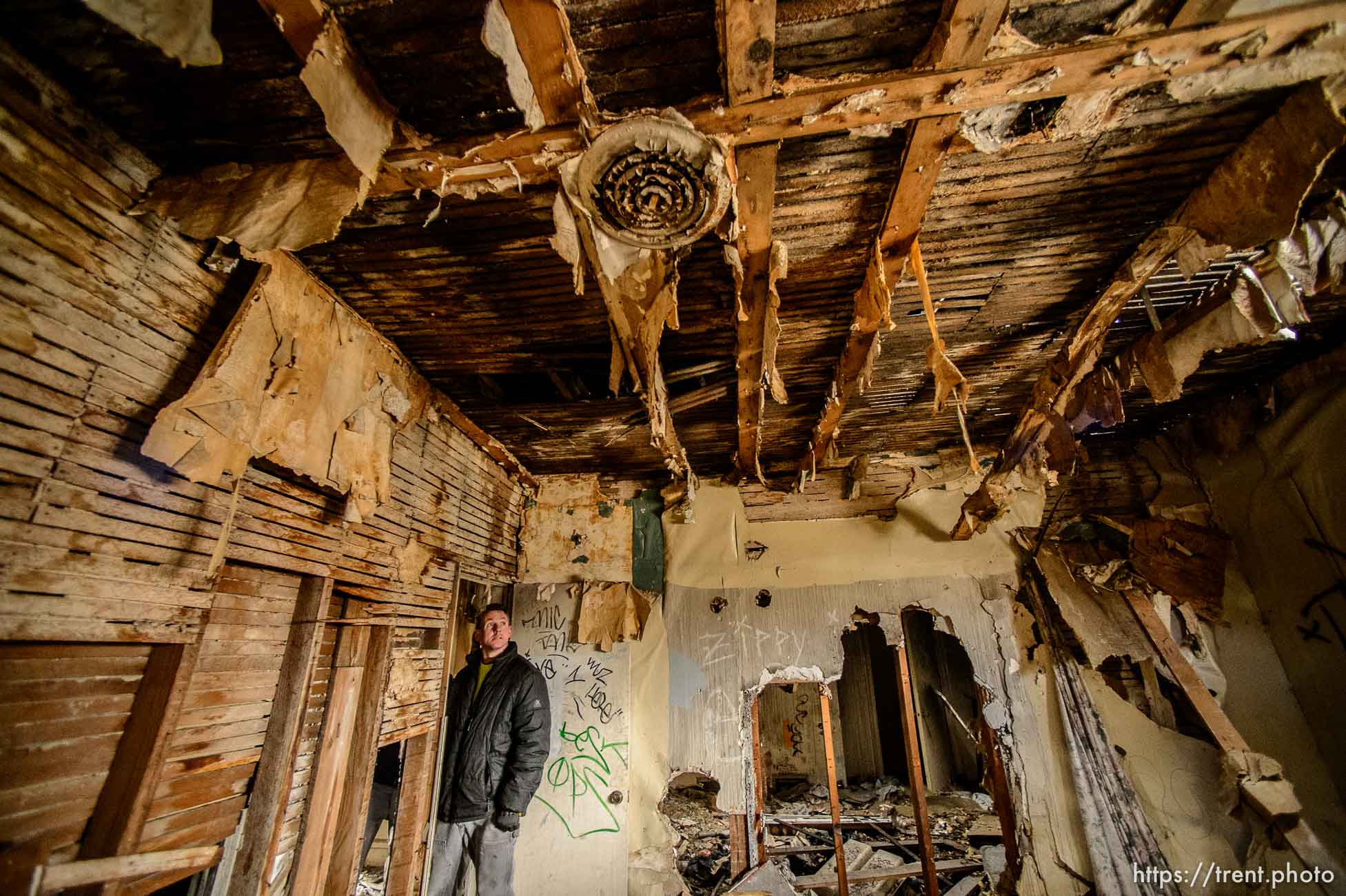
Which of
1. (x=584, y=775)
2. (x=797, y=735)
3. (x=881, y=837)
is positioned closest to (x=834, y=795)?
(x=584, y=775)

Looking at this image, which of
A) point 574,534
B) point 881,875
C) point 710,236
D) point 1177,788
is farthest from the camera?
point 574,534

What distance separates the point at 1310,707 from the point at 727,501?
3892 millimetres

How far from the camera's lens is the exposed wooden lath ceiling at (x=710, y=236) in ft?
4.52

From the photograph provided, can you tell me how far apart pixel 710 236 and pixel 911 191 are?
697 millimetres

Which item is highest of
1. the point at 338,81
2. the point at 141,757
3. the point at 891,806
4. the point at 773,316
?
the point at 338,81

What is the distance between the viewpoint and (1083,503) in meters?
4.23

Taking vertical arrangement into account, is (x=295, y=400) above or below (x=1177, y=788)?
above

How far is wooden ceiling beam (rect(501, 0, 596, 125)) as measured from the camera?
1.29 metres

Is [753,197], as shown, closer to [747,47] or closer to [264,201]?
[747,47]

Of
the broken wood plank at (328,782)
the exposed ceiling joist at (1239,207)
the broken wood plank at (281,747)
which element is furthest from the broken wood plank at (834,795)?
the broken wood plank at (281,747)

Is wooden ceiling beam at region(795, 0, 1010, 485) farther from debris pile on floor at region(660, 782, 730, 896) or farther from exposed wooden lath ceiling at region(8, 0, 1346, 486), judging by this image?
debris pile on floor at region(660, 782, 730, 896)

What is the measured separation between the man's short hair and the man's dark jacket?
291 millimetres

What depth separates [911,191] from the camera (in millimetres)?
1755

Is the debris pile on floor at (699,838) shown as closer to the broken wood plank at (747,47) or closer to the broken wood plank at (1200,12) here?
the broken wood plank at (747,47)
